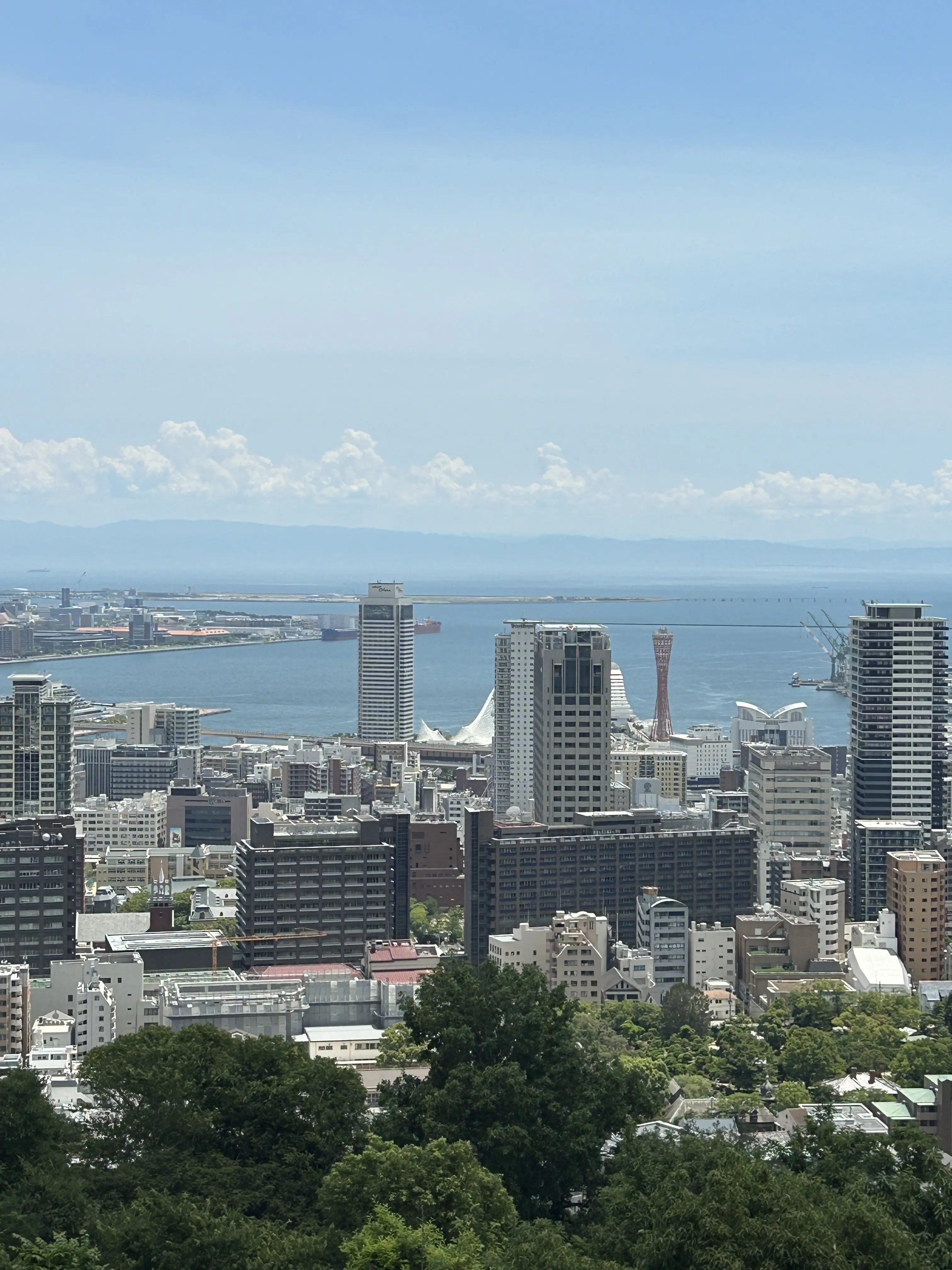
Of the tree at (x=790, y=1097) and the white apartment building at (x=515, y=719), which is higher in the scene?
the white apartment building at (x=515, y=719)

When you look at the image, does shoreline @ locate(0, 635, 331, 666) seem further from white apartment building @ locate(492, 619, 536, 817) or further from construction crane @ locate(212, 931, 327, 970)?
construction crane @ locate(212, 931, 327, 970)

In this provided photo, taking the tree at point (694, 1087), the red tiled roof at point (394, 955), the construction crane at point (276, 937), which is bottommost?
the tree at point (694, 1087)

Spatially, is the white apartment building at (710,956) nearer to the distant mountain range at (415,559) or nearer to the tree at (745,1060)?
the tree at (745,1060)

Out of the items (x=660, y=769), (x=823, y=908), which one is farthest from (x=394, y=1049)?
(x=660, y=769)

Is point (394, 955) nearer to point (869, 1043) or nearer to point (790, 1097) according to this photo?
point (869, 1043)

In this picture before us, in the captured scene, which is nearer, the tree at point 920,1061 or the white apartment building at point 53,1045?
the tree at point 920,1061

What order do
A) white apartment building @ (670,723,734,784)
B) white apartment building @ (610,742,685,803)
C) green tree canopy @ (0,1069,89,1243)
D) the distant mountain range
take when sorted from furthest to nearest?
1. the distant mountain range
2. white apartment building @ (670,723,734,784)
3. white apartment building @ (610,742,685,803)
4. green tree canopy @ (0,1069,89,1243)

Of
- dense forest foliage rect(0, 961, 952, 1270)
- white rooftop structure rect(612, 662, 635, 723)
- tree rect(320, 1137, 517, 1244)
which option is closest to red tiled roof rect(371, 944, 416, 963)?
dense forest foliage rect(0, 961, 952, 1270)

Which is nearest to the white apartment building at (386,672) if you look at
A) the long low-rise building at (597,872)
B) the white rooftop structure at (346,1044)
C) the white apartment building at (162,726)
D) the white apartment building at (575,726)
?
the white apartment building at (162,726)
